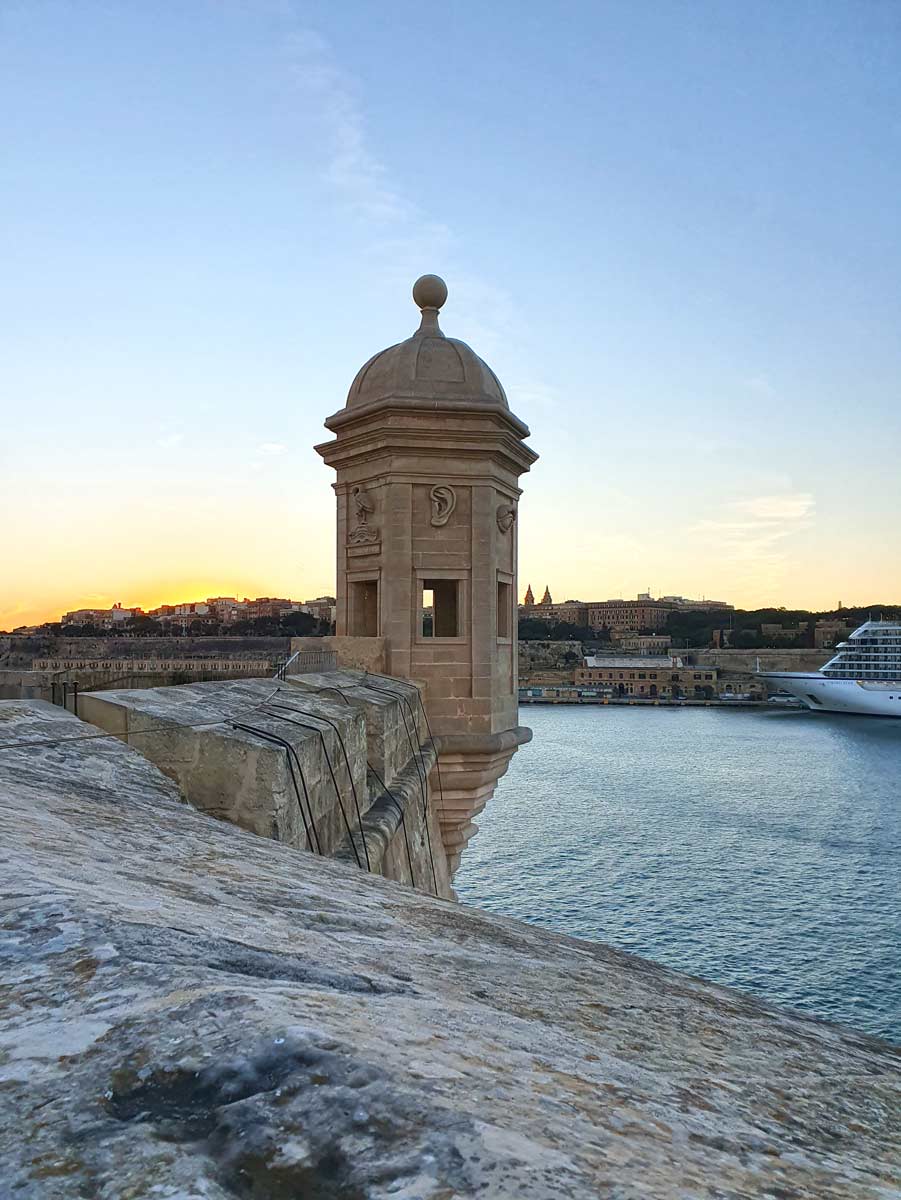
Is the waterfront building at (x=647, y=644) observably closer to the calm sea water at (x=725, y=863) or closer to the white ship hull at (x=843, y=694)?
the white ship hull at (x=843, y=694)

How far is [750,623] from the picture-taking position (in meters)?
138

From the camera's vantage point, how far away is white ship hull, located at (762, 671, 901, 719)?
7531 cm

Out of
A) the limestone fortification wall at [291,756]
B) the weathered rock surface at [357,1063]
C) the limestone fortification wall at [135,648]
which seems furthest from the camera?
the limestone fortification wall at [135,648]

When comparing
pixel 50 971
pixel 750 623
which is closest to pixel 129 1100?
pixel 50 971

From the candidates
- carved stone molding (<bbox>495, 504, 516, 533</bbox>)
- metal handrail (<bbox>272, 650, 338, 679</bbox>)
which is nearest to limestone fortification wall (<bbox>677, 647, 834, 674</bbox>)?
carved stone molding (<bbox>495, 504, 516, 533</bbox>)

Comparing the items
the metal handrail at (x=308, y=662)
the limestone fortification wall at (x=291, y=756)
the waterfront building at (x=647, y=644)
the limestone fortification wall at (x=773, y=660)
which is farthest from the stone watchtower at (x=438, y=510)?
the waterfront building at (x=647, y=644)

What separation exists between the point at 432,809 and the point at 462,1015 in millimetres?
7159

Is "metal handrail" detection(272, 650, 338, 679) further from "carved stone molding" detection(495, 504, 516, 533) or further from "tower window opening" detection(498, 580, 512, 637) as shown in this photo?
"carved stone molding" detection(495, 504, 516, 533)

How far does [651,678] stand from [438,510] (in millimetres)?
101013

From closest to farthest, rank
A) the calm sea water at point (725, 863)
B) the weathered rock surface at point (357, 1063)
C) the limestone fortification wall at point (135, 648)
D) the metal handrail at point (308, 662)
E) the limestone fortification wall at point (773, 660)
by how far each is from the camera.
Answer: the weathered rock surface at point (357, 1063) → the metal handrail at point (308, 662) → the limestone fortification wall at point (135, 648) → the calm sea water at point (725, 863) → the limestone fortification wall at point (773, 660)

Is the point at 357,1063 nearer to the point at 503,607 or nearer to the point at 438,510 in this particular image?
the point at 438,510

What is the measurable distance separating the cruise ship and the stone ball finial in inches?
2948

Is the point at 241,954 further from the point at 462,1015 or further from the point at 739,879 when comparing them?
the point at 739,879

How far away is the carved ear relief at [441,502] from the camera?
8398 millimetres
